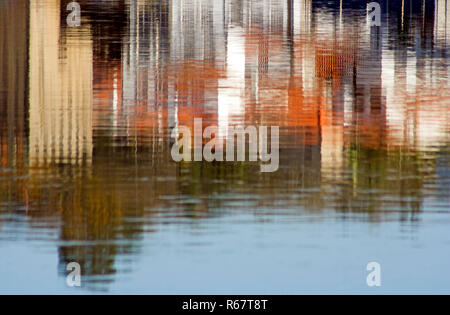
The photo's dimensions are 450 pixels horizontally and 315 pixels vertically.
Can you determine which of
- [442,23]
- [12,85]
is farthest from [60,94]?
[442,23]

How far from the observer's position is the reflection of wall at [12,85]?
12.4 m

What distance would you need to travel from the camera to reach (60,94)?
15.5m

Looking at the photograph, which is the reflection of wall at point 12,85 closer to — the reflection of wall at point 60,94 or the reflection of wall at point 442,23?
the reflection of wall at point 60,94

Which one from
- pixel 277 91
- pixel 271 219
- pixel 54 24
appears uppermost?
pixel 54 24

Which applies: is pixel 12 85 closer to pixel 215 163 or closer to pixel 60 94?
pixel 60 94

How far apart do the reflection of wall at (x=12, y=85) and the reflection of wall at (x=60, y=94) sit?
0.15 meters

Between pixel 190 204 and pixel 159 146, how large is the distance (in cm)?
239

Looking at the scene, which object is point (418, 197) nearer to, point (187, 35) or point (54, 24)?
point (187, 35)

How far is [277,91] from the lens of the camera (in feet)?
52.2

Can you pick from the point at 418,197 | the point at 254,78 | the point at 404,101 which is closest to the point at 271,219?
the point at 418,197

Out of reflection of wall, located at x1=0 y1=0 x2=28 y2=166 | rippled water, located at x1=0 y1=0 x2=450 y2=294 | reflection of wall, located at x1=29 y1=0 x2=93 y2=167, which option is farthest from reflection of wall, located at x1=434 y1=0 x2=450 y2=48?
reflection of wall, located at x1=0 y1=0 x2=28 y2=166

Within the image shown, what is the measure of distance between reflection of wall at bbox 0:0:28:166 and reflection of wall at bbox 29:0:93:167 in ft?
0.49

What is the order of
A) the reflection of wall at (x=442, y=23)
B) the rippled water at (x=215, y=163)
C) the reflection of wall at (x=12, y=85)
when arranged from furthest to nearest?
the reflection of wall at (x=442, y=23), the reflection of wall at (x=12, y=85), the rippled water at (x=215, y=163)

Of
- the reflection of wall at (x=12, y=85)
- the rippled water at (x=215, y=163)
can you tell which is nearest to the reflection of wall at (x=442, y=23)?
the rippled water at (x=215, y=163)
